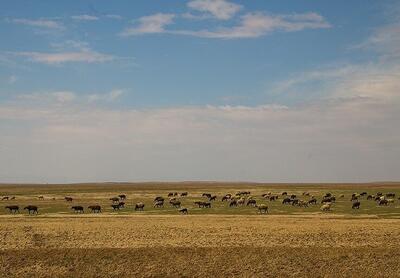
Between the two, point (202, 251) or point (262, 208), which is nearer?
point (202, 251)

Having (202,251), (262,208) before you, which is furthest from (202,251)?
(262,208)

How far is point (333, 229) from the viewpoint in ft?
117

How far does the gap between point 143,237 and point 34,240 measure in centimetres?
714

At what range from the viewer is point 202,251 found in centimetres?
2805

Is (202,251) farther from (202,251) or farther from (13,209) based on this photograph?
(13,209)

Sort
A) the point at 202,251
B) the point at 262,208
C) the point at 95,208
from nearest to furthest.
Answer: the point at 202,251
the point at 262,208
the point at 95,208

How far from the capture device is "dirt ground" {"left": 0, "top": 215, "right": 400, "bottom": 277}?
2512 cm

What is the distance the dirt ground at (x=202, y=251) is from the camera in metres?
25.1

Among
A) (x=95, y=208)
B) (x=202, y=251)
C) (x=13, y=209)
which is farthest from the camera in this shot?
(x=13, y=209)

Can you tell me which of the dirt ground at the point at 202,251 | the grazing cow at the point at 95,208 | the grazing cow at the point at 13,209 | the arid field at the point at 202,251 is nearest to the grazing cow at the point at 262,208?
the arid field at the point at 202,251

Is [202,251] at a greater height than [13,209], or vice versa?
[13,209]

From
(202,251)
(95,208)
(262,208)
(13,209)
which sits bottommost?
(202,251)

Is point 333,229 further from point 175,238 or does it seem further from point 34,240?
point 34,240

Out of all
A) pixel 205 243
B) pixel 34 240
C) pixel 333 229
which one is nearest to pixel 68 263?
pixel 34 240
